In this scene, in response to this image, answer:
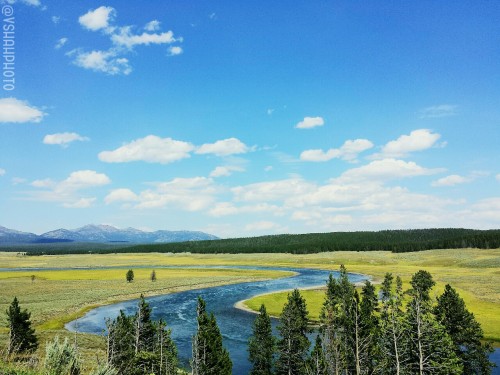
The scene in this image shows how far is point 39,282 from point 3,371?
126923 mm

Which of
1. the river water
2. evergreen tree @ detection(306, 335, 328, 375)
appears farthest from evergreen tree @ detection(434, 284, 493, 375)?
evergreen tree @ detection(306, 335, 328, 375)

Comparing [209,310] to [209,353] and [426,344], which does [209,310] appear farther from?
[426,344]

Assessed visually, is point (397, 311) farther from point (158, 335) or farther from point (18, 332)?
point (18, 332)

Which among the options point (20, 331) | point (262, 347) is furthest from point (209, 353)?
point (20, 331)

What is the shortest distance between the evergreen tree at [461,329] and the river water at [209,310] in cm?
→ 1156

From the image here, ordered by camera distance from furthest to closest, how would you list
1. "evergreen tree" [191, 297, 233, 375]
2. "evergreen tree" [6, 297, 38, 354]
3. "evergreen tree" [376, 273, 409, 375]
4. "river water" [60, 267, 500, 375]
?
"river water" [60, 267, 500, 375] < "evergreen tree" [6, 297, 38, 354] < "evergreen tree" [191, 297, 233, 375] < "evergreen tree" [376, 273, 409, 375]

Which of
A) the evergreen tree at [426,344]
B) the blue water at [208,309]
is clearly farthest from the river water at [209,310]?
the evergreen tree at [426,344]

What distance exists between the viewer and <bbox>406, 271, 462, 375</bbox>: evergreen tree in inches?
1100

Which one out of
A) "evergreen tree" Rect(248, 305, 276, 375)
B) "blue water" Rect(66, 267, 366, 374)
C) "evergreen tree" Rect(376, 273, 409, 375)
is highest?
"evergreen tree" Rect(376, 273, 409, 375)

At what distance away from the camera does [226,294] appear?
104 m

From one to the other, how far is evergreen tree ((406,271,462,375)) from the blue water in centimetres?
2267

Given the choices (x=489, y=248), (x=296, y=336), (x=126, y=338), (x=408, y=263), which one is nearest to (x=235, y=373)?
(x=296, y=336)

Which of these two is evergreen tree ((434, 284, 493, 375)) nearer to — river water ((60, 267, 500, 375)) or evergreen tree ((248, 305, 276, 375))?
river water ((60, 267, 500, 375))

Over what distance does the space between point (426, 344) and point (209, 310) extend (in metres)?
59.6
